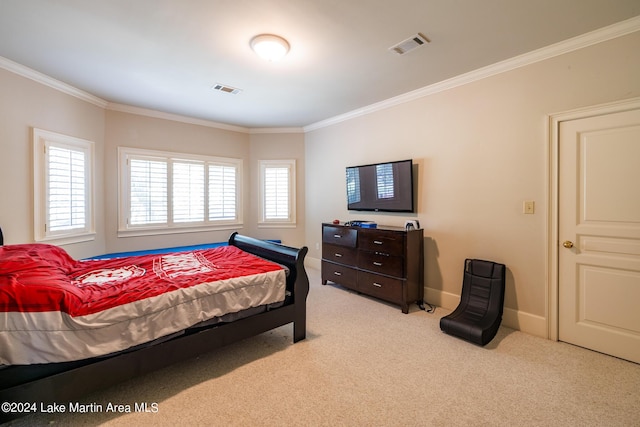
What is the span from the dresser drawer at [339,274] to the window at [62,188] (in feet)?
11.1

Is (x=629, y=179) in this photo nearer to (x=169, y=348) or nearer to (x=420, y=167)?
(x=420, y=167)

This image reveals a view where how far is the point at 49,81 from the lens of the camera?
11.0 ft

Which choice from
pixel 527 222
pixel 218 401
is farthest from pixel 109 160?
pixel 527 222

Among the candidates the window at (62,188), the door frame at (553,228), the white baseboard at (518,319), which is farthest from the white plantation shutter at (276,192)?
the door frame at (553,228)

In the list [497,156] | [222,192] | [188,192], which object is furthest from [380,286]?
[188,192]

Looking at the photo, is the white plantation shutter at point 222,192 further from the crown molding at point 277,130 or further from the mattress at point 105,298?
the mattress at point 105,298

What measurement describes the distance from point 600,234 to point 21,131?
19.4 feet

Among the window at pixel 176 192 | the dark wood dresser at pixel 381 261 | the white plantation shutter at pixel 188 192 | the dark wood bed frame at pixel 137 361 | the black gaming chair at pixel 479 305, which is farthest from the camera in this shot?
the white plantation shutter at pixel 188 192

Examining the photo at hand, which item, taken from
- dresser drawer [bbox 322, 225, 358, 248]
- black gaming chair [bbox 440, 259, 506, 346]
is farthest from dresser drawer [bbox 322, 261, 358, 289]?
black gaming chair [bbox 440, 259, 506, 346]

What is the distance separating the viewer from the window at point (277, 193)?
5582 mm

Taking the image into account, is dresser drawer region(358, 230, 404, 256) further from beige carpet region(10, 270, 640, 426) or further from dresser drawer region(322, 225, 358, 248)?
beige carpet region(10, 270, 640, 426)

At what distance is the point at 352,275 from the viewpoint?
13.2 ft

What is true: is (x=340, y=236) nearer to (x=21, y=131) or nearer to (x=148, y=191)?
(x=148, y=191)

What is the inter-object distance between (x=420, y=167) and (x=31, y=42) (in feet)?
14.0
